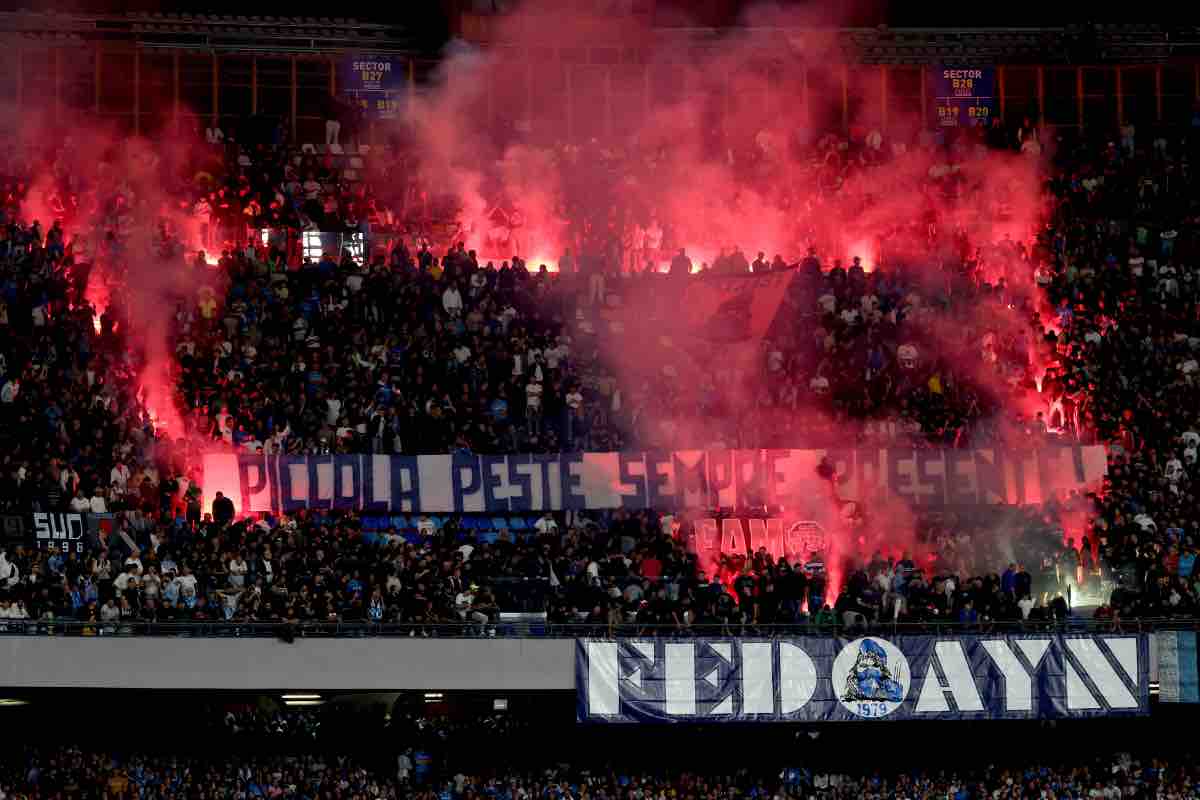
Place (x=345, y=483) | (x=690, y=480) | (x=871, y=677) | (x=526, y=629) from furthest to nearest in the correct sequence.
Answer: (x=690, y=480) → (x=345, y=483) → (x=871, y=677) → (x=526, y=629)

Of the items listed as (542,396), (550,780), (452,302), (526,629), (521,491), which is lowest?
(550,780)

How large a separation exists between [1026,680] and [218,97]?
18.1 meters

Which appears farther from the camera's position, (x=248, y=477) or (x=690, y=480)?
(x=690, y=480)

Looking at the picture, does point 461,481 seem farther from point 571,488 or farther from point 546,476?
point 571,488

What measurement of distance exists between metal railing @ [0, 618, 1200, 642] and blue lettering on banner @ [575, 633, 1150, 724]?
0.37 feet

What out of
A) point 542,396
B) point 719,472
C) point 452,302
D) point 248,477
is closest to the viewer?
point 248,477

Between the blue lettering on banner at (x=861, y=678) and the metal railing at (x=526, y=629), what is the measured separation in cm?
11

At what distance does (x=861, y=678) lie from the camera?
22906 millimetres

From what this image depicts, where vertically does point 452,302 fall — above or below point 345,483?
above

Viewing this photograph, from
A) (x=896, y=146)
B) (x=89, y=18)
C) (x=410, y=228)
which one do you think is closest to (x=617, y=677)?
(x=410, y=228)

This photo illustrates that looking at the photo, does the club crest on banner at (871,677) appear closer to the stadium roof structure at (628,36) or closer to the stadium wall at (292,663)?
the stadium wall at (292,663)

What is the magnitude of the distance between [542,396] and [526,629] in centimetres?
526

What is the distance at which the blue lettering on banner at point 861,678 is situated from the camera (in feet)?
74.9

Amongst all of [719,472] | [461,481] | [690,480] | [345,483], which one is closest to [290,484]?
[345,483]
